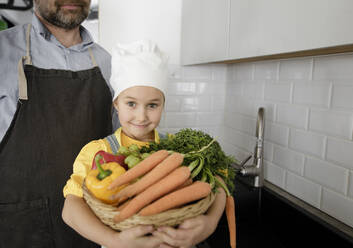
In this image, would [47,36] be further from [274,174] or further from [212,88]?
[274,174]

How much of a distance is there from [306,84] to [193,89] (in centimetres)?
79


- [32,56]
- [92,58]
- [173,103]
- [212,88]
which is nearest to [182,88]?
[173,103]

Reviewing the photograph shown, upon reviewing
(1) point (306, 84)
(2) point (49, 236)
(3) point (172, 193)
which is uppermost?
(1) point (306, 84)

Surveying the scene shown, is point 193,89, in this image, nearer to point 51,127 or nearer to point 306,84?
point 306,84

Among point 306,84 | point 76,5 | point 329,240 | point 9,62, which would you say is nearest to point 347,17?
point 306,84

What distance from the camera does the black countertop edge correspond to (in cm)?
95

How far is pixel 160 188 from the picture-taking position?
0.68 m

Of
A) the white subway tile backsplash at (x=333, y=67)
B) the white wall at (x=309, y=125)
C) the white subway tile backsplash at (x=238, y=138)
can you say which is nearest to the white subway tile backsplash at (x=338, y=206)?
the white wall at (x=309, y=125)

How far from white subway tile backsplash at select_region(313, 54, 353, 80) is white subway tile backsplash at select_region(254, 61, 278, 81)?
0.26m

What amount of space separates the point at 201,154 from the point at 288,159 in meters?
0.68

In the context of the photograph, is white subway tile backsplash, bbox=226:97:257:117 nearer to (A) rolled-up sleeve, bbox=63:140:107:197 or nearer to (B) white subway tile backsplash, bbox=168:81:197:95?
(B) white subway tile backsplash, bbox=168:81:197:95

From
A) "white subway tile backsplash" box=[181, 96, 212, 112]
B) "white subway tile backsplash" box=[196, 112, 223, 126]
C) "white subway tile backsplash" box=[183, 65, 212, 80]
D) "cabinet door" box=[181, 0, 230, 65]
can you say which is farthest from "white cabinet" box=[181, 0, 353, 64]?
"white subway tile backsplash" box=[196, 112, 223, 126]

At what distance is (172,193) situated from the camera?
67 centimetres

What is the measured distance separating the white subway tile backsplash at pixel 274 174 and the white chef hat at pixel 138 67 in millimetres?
731
